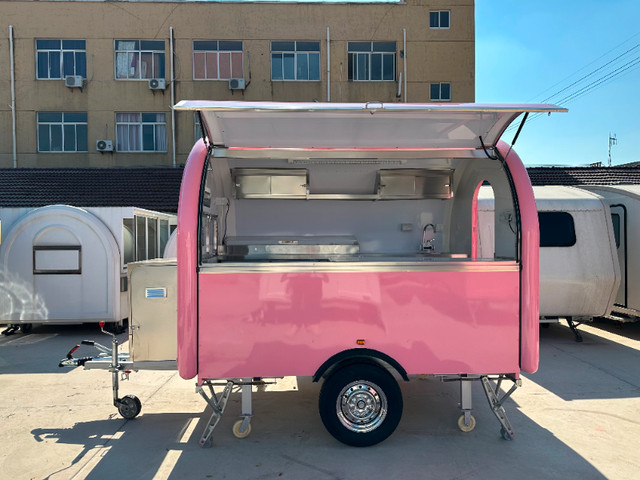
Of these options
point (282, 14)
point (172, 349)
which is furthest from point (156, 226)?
point (282, 14)

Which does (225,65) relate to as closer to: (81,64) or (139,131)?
(139,131)

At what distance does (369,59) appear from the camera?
19422 mm

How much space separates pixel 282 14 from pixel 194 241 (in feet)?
58.6

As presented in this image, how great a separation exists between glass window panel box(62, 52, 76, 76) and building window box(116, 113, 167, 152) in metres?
2.44

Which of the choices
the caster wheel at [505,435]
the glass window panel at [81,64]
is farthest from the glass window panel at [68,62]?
the caster wheel at [505,435]

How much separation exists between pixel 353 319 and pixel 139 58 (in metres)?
18.7

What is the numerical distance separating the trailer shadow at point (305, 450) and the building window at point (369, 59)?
1688 centimetres

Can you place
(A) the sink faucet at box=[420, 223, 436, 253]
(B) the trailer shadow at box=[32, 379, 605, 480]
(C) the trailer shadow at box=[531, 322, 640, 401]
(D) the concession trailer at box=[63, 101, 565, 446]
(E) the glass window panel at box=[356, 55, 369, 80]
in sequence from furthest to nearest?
1. (E) the glass window panel at box=[356, 55, 369, 80]
2. (A) the sink faucet at box=[420, 223, 436, 253]
3. (C) the trailer shadow at box=[531, 322, 640, 401]
4. (D) the concession trailer at box=[63, 101, 565, 446]
5. (B) the trailer shadow at box=[32, 379, 605, 480]

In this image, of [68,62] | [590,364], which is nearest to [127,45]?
[68,62]

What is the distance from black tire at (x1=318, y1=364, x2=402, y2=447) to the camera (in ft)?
12.5

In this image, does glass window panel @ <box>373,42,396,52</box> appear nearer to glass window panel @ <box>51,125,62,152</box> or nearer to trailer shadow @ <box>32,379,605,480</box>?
glass window panel @ <box>51,125,62,152</box>

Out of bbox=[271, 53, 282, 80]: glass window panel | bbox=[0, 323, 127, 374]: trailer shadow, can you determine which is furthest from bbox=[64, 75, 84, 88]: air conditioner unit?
bbox=[0, 323, 127, 374]: trailer shadow

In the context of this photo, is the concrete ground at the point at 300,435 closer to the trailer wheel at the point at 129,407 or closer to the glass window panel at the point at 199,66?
the trailer wheel at the point at 129,407

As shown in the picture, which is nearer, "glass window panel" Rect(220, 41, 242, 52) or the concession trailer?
the concession trailer
